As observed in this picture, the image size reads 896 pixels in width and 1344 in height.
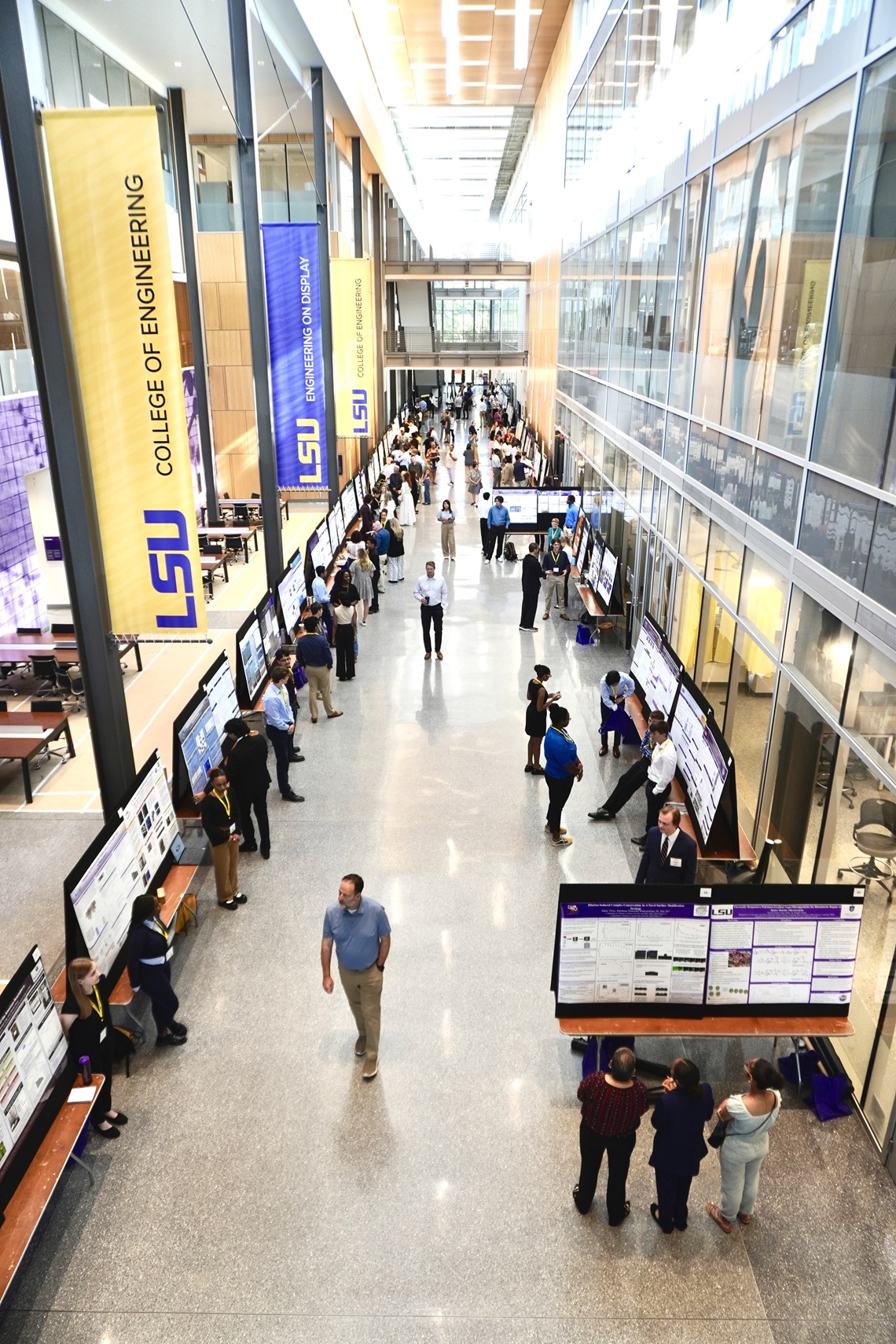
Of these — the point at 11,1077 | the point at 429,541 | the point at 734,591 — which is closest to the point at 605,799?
the point at 734,591

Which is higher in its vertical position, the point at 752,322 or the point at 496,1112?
the point at 752,322

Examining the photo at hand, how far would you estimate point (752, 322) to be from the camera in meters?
7.79

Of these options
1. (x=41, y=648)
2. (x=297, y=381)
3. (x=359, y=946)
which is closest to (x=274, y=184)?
(x=297, y=381)

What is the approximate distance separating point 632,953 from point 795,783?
218cm

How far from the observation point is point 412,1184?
5.19 metres

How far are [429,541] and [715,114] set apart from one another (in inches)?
550

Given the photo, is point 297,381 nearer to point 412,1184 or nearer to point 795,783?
point 795,783

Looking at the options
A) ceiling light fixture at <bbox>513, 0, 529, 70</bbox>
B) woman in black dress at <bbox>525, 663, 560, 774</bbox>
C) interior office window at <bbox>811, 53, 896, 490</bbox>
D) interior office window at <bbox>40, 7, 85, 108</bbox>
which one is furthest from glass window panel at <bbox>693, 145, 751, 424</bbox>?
ceiling light fixture at <bbox>513, 0, 529, 70</bbox>

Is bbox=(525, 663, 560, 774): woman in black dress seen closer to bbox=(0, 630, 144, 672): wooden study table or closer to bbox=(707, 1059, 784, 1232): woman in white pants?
bbox=(707, 1059, 784, 1232): woman in white pants

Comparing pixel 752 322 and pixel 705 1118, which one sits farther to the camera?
pixel 752 322

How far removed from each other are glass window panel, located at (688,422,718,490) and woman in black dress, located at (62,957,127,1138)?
7.09 m

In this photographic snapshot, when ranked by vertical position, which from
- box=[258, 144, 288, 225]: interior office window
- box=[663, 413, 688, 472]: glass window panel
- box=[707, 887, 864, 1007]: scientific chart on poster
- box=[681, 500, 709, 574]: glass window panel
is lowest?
box=[707, 887, 864, 1007]: scientific chart on poster

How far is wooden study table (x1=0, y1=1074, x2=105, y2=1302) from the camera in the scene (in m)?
4.33

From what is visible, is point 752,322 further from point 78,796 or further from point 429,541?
point 429,541
